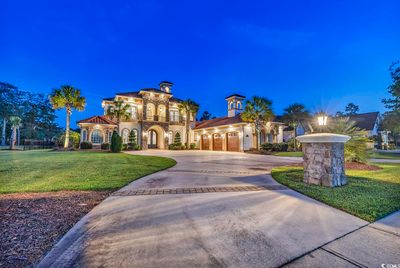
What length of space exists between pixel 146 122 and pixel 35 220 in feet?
81.2

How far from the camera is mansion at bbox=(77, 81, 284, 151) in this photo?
24.3 meters

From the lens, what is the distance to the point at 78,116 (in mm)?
147875

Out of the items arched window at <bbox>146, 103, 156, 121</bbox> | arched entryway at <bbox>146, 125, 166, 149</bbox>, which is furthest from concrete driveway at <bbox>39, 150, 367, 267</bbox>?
arched entryway at <bbox>146, 125, 166, 149</bbox>

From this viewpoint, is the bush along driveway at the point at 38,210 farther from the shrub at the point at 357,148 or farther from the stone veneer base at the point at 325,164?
the shrub at the point at 357,148

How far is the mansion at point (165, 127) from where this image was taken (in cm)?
2434

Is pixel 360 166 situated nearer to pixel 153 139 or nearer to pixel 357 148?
pixel 357 148

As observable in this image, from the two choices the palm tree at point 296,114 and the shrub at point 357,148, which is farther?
the palm tree at point 296,114

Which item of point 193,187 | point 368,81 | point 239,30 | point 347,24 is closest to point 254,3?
point 239,30

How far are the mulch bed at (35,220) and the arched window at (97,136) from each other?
22.6 meters

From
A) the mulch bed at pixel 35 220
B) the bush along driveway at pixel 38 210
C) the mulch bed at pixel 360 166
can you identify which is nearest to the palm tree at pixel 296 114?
the mulch bed at pixel 360 166

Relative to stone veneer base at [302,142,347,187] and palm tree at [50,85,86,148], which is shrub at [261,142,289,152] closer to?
stone veneer base at [302,142,347,187]

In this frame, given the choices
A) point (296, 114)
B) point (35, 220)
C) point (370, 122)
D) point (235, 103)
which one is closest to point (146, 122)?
point (235, 103)

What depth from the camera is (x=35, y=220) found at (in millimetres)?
2982

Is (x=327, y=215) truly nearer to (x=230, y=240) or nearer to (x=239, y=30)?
(x=230, y=240)
